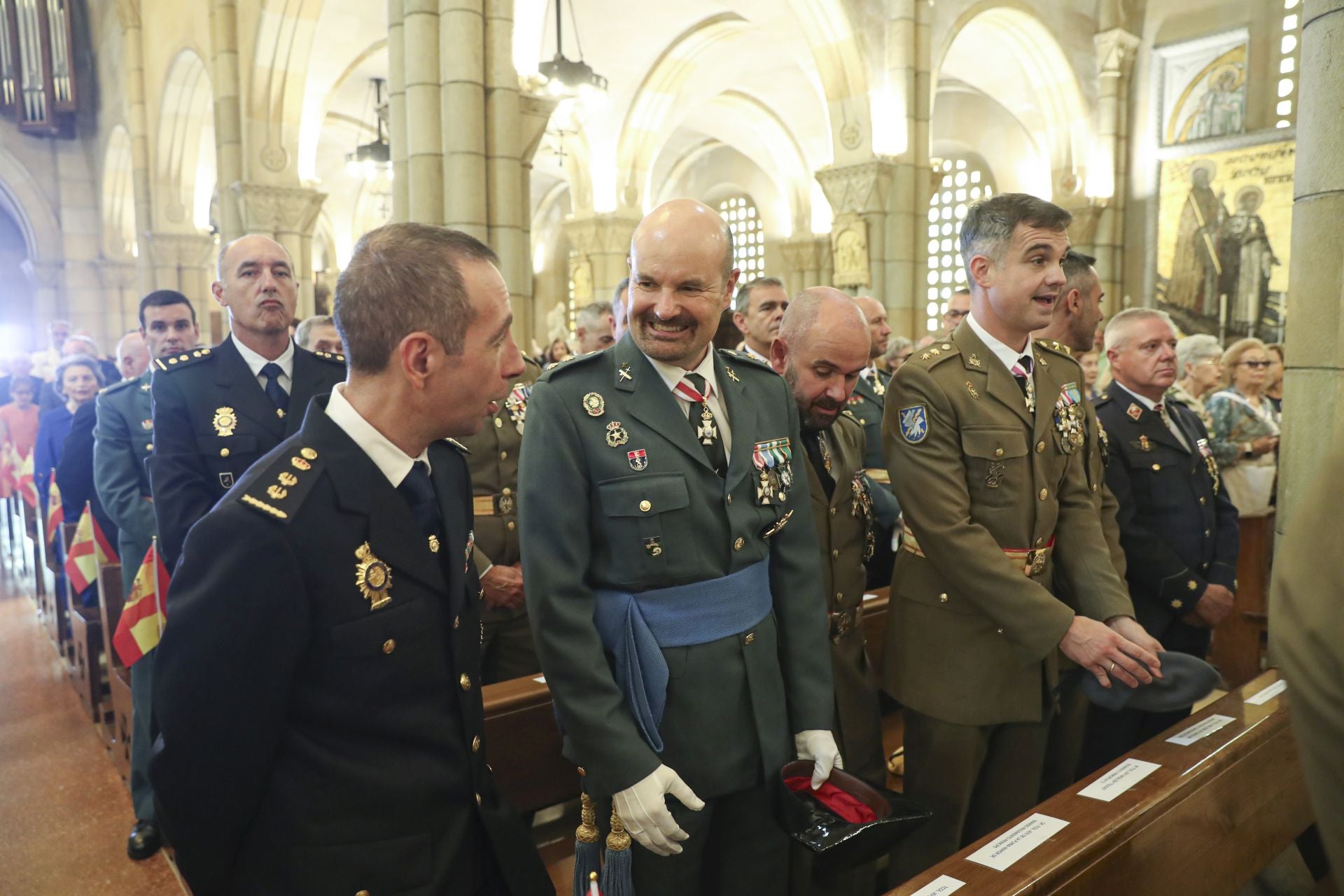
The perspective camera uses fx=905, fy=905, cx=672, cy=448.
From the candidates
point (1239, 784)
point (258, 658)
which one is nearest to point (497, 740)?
point (258, 658)

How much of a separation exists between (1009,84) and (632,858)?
15.0 metres

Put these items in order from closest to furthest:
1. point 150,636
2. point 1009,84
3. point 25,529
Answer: point 150,636 < point 25,529 < point 1009,84

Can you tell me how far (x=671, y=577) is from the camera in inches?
65.8

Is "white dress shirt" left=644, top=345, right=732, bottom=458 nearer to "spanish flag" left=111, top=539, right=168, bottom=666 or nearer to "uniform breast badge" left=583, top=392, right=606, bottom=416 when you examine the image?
"uniform breast badge" left=583, top=392, right=606, bottom=416

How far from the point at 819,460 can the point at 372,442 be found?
49.2 inches

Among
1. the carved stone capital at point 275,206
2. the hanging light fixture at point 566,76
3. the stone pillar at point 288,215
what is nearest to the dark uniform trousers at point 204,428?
the hanging light fixture at point 566,76

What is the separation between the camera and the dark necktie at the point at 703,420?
5.82 feet

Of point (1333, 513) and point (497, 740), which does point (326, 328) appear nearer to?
point (497, 740)

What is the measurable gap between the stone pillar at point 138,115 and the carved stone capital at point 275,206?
4.53 metres

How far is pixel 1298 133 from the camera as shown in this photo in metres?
2.75

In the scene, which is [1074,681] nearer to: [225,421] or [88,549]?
[225,421]

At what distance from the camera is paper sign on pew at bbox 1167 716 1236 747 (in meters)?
2.00

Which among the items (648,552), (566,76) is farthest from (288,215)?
(648,552)

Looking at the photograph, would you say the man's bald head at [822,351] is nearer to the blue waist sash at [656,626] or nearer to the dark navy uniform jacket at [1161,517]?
the blue waist sash at [656,626]
